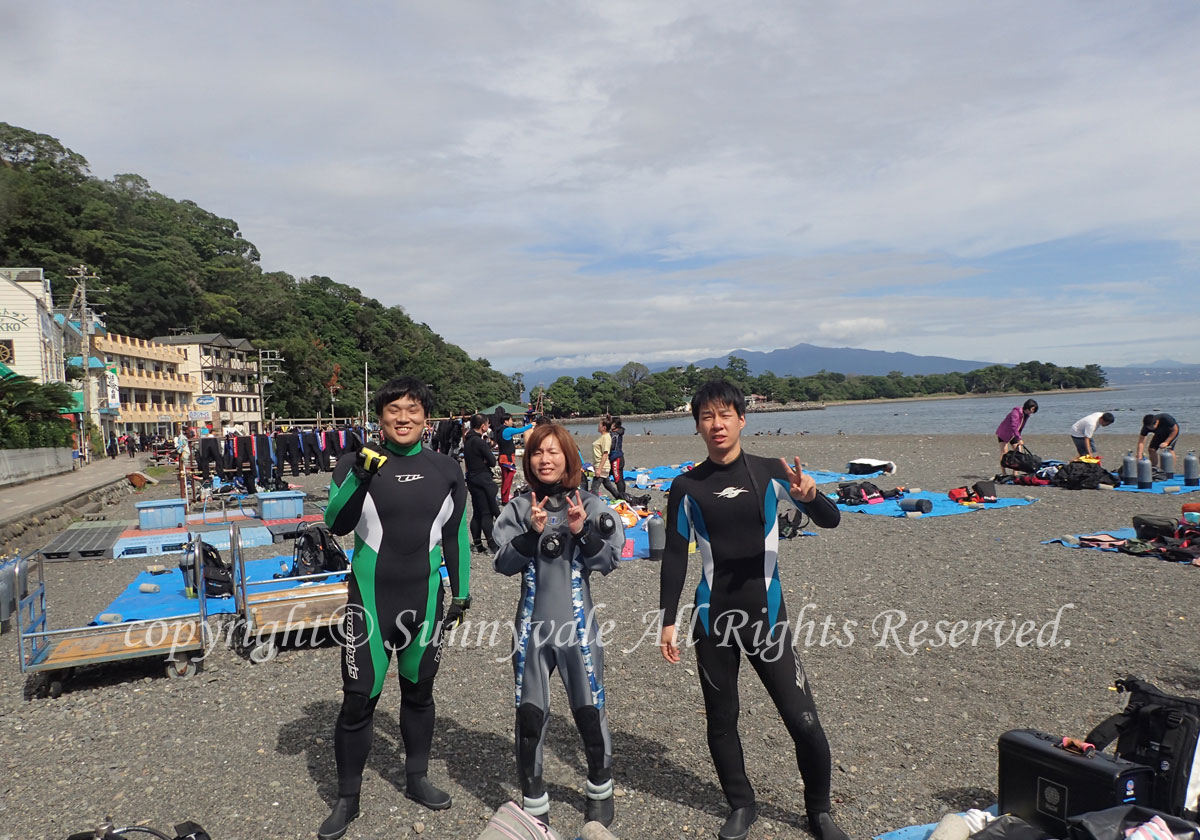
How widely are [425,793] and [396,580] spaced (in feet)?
3.33

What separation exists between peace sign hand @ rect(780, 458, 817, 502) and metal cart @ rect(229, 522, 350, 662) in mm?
4064

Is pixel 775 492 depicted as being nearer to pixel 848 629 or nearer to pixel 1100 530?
pixel 848 629

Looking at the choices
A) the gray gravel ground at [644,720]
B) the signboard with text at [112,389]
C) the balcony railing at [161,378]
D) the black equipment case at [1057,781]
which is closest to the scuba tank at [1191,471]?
the gray gravel ground at [644,720]

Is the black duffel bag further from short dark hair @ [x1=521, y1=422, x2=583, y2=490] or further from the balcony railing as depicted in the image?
the balcony railing

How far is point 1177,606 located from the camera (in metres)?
6.11

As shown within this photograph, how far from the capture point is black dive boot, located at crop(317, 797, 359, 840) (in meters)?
3.08

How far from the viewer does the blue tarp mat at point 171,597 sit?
680cm

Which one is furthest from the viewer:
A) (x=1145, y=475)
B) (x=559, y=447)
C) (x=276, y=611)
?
(x=1145, y=475)

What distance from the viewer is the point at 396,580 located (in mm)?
3229

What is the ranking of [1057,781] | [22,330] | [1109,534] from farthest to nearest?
1. [22,330]
2. [1109,534]
3. [1057,781]

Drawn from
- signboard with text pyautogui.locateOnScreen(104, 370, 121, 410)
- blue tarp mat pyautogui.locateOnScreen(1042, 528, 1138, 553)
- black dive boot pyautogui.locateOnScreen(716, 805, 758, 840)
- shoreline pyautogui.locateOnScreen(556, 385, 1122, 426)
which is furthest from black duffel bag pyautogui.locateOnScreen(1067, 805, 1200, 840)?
shoreline pyautogui.locateOnScreen(556, 385, 1122, 426)

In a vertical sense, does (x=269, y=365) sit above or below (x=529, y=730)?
above

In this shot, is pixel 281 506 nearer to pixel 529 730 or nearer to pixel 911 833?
pixel 529 730

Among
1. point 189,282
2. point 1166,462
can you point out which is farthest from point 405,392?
point 189,282
